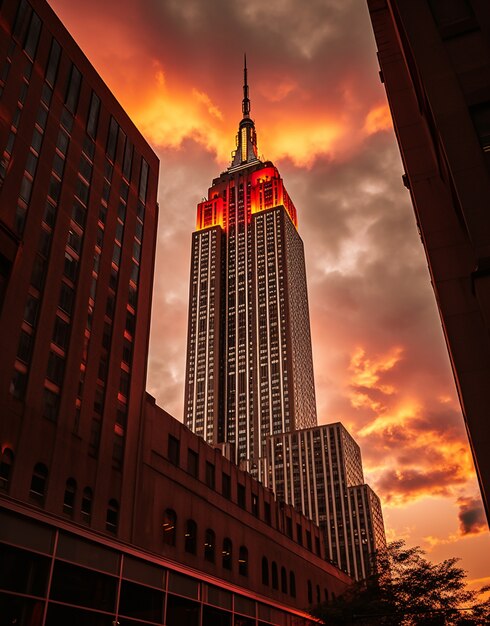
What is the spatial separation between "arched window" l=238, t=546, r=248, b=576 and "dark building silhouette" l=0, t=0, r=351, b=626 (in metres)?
0.13

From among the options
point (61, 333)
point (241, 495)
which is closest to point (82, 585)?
point (61, 333)

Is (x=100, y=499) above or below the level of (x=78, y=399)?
below

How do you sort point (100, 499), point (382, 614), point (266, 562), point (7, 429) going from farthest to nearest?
point (266, 562), point (100, 499), point (382, 614), point (7, 429)

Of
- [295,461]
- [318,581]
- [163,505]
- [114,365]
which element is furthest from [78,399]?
[295,461]

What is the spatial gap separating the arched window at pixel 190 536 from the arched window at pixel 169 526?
162cm

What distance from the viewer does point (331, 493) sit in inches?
7677

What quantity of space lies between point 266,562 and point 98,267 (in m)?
31.7

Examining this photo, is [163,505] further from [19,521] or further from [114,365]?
[19,521]

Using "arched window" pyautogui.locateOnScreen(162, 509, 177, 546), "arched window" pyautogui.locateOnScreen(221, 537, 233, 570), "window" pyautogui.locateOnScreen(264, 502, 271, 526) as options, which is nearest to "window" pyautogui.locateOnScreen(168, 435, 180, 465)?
"arched window" pyautogui.locateOnScreen(162, 509, 177, 546)

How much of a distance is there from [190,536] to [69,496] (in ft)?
39.3

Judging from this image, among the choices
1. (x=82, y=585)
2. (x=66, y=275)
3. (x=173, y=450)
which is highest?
(x=66, y=275)

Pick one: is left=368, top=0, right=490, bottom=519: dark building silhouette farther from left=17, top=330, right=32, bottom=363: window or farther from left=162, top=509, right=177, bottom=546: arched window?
left=17, top=330, right=32, bottom=363: window

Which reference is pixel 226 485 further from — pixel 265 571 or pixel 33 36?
pixel 33 36

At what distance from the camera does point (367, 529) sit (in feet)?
627
